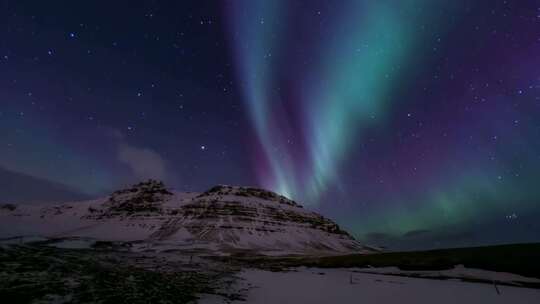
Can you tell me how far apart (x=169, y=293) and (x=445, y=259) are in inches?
2388

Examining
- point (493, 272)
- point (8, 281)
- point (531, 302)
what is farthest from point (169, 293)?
point (493, 272)

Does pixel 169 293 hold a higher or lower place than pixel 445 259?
lower

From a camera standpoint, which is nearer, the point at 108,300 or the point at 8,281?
the point at 108,300

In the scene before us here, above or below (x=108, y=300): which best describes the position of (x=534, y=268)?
above

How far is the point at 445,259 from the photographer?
61.2 m

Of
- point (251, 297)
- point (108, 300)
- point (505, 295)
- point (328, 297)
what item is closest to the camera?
point (108, 300)

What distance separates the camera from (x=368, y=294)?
24703mm

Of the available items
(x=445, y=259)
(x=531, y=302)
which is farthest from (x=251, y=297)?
(x=445, y=259)

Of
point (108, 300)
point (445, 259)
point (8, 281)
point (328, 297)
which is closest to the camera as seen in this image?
point (108, 300)

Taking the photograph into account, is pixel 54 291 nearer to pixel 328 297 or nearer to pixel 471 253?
pixel 328 297

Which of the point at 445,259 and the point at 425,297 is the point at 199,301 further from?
the point at 445,259

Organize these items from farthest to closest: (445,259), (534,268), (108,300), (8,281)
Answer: (445,259), (534,268), (8,281), (108,300)

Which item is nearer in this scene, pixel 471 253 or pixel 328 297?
pixel 328 297

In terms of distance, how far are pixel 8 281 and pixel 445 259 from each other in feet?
225
